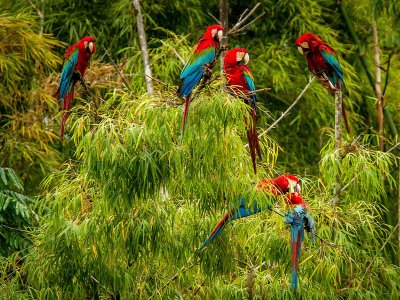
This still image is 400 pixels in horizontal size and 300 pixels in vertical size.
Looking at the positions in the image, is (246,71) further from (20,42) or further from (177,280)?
(20,42)

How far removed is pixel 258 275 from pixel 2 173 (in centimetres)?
→ 132

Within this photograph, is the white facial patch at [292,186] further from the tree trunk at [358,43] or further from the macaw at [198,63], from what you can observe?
the tree trunk at [358,43]

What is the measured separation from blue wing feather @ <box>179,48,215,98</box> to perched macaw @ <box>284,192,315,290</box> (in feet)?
1.82

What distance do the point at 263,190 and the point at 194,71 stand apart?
47cm

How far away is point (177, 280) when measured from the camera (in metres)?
3.99

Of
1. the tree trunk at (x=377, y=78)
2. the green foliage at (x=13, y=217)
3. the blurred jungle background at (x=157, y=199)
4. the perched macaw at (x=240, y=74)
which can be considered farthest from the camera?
the tree trunk at (x=377, y=78)

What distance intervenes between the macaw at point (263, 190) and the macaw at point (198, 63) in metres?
0.40

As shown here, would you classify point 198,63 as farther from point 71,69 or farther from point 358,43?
point 358,43

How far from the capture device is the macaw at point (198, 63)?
359 cm

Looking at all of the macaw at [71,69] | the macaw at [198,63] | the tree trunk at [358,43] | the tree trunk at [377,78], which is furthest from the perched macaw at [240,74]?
the tree trunk at [358,43]

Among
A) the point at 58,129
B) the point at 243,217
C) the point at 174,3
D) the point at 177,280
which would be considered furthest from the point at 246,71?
the point at 174,3

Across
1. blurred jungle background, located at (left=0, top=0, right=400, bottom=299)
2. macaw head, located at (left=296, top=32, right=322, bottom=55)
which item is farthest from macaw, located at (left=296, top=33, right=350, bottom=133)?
blurred jungle background, located at (left=0, top=0, right=400, bottom=299)

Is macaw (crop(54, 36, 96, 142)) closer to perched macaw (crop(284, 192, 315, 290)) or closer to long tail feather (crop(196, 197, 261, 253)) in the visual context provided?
long tail feather (crop(196, 197, 261, 253))

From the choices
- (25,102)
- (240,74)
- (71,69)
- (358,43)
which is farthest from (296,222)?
(358,43)
